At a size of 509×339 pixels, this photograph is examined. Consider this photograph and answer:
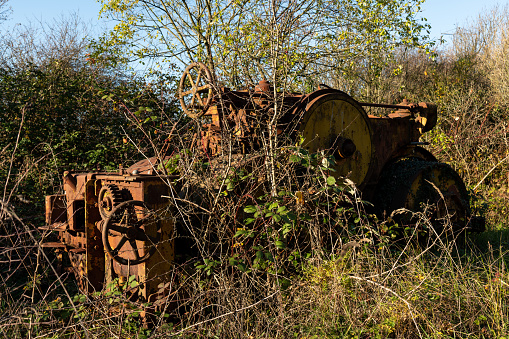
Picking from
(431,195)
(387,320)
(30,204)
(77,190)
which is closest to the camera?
(387,320)

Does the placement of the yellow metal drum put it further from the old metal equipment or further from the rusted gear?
the rusted gear

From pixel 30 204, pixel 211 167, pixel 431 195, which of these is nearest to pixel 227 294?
pixel 211 167

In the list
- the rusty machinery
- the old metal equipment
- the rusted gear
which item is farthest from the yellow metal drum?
the rusted gear

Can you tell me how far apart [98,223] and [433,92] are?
1015 centimetres

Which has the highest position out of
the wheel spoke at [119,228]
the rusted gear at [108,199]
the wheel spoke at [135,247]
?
the rusted gear at [108,199]

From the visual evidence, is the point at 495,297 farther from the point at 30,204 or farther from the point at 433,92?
the point at 433,92

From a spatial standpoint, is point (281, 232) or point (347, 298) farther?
point (281, 232)

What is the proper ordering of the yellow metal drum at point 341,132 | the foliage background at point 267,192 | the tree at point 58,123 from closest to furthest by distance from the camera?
the foliage background at point 267,192 < the yellow metal drum at point 341,132 < the tree at point 58,123

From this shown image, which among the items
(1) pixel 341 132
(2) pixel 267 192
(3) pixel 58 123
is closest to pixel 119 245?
(2) pixel 267 192

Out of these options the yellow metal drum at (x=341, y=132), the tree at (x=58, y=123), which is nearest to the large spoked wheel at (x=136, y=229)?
the yellow metal drum at (x=341, y=132)

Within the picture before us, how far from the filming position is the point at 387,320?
3.08 metres

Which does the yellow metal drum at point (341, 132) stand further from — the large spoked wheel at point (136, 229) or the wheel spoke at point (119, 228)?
the wheel spoke at point (119, 228)

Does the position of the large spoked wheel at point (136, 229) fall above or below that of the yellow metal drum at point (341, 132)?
below

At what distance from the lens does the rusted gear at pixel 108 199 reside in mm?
3414
